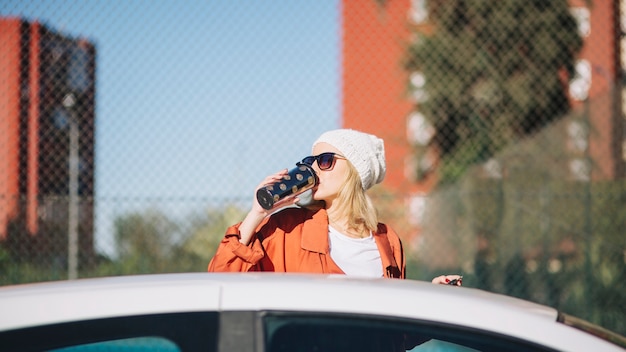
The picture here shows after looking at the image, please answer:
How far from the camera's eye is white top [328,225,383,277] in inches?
117

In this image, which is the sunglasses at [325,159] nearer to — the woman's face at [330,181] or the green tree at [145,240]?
the woman's face at [330,181]

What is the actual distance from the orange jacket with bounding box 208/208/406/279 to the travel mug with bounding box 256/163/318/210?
0.53 feet

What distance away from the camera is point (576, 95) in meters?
7.64

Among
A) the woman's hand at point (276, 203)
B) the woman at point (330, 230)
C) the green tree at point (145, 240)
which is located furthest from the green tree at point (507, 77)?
the woman's hand at point (276, 203)

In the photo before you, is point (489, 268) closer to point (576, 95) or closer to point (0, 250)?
point (576, 95)

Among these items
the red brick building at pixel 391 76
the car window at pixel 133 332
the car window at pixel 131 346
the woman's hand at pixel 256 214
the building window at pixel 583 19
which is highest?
the building window at pixel 583 19

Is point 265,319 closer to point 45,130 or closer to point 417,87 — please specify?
point 45,130

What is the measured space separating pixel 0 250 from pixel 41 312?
13.2ft

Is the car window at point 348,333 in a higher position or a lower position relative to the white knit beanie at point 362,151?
Result: lower

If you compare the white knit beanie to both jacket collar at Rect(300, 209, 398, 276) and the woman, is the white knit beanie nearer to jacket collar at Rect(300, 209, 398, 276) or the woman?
the woman

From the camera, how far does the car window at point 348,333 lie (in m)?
1.78

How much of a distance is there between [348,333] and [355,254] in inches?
48.2

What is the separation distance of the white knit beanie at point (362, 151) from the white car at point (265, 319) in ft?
4.56

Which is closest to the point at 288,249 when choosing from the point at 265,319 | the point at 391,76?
the point at 265,319
